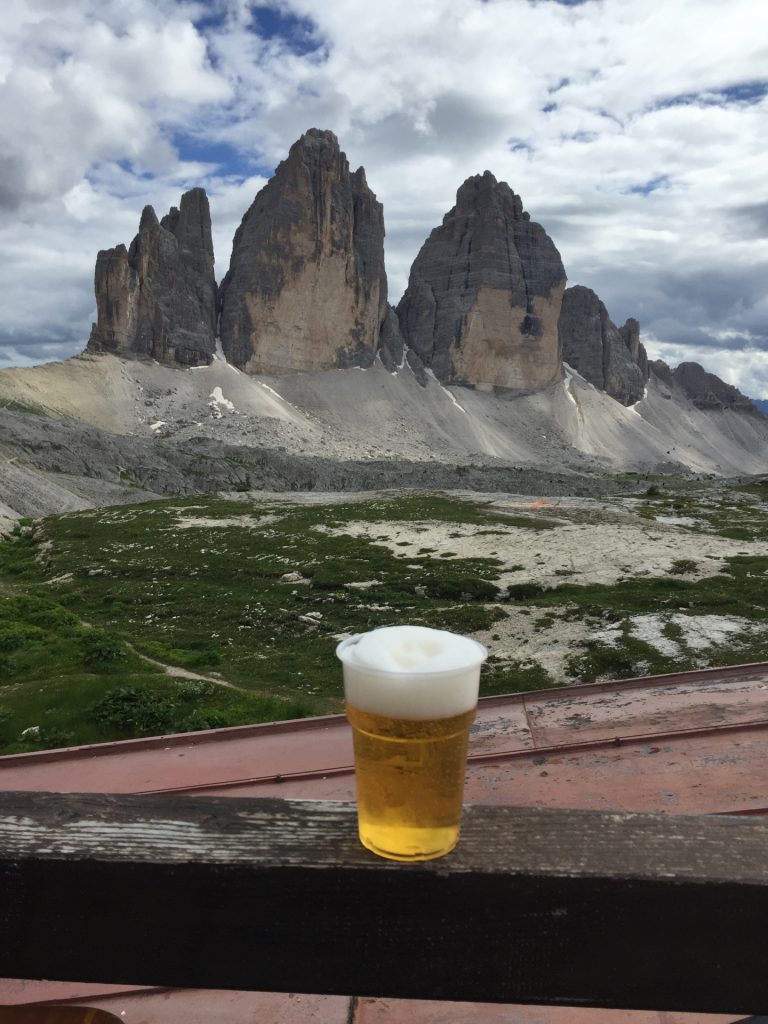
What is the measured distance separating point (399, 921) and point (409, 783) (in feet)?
1.10

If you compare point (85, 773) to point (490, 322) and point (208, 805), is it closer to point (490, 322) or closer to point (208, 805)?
point (208, 805)

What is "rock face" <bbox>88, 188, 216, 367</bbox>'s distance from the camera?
146875mm

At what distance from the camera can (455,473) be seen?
332 feet

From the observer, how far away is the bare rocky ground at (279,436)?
267 feet

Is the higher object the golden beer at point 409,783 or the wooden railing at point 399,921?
the golden beer at point 409,783

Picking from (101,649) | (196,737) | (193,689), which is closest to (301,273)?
(101,649)

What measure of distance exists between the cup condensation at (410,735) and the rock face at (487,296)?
186016 millimetres

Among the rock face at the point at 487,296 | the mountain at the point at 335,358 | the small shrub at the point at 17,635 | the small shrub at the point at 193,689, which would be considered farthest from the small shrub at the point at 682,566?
the rock face at the point at 487,296

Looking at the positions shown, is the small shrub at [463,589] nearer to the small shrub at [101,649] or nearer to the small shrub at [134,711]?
the small shrub at [101,649]

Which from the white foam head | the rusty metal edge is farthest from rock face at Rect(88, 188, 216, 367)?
the white foam head

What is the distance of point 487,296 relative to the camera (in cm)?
18575

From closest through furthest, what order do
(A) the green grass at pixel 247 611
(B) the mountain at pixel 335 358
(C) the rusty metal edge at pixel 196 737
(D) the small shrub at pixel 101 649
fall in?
(C) the rusty metal edge at pixel 196 737 → (A) the green grass at pixel 247 611 → (D) the small shrub at pixel 101 649 → (B) the mountain at pixel 335 358

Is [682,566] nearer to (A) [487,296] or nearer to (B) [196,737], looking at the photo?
(B) [196,737]

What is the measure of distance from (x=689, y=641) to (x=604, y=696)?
429 inches
